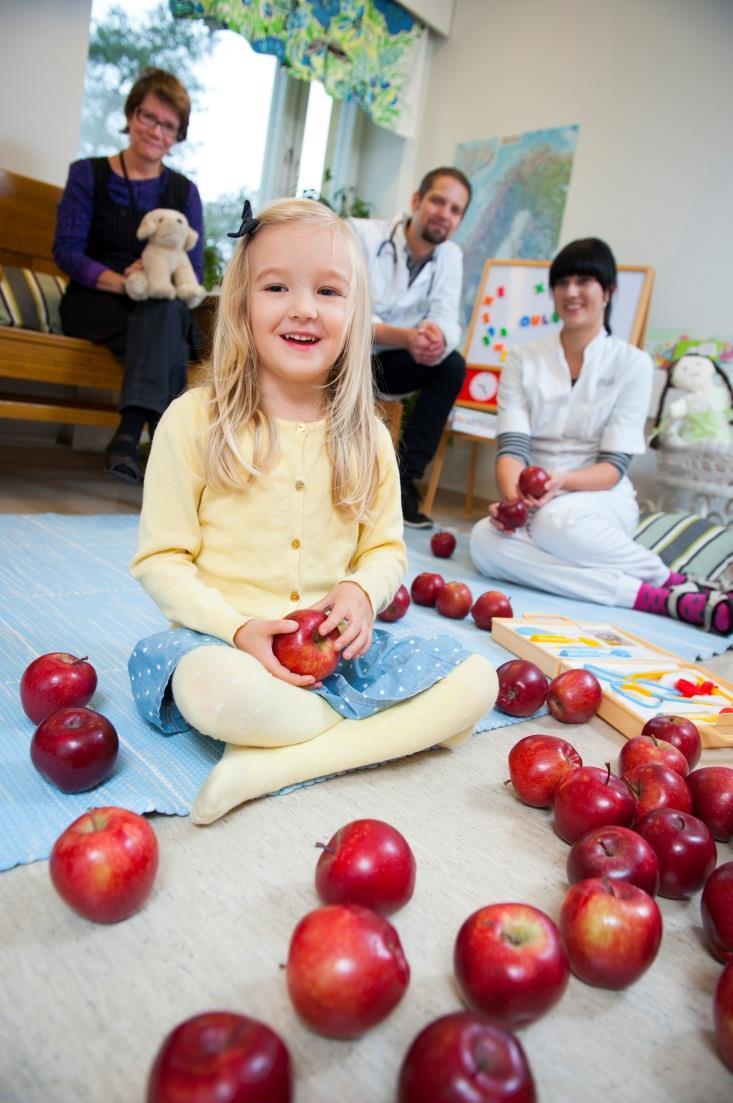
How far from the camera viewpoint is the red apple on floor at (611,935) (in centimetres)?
74

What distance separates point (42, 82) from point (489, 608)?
3338mm

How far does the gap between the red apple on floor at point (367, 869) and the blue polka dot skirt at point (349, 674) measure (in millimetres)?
323

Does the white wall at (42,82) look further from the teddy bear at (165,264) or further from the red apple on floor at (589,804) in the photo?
the red apple on floor at (589,804)

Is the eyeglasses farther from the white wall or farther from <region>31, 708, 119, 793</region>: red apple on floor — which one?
<region>31, 708, 119, 793</region>: red apple on floor

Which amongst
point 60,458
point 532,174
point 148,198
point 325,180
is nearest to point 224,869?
point 148,198

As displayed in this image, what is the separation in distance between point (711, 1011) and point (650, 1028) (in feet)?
0.27

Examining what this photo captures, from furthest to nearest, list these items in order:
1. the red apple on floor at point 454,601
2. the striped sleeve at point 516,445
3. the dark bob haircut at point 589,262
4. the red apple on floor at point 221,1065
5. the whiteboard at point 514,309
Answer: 1. the whiteboard at point 514,309
2. the striped sleeve at point 516,445
3. the dark bob haircut at point 589,262
4. the red apple on floor at point 454,601
5. the red apple on floor at point 221,1065

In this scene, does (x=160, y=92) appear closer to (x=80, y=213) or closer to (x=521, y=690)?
(x=80, y=213)

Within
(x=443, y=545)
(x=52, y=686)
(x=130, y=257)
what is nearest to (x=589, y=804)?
(x=52, y=686)

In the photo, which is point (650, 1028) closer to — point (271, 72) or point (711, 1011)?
point (711, 1011)

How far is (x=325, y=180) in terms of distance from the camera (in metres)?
5.00

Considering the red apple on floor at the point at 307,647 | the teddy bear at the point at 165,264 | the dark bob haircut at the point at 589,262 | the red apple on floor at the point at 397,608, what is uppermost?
the dark bob haircut at the point at 589,262

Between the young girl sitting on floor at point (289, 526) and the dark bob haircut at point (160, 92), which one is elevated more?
the dark bob haircut at point (160, 92)

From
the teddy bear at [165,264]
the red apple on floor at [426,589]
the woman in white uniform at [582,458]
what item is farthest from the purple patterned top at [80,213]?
the red apple on floor at [426,589]
